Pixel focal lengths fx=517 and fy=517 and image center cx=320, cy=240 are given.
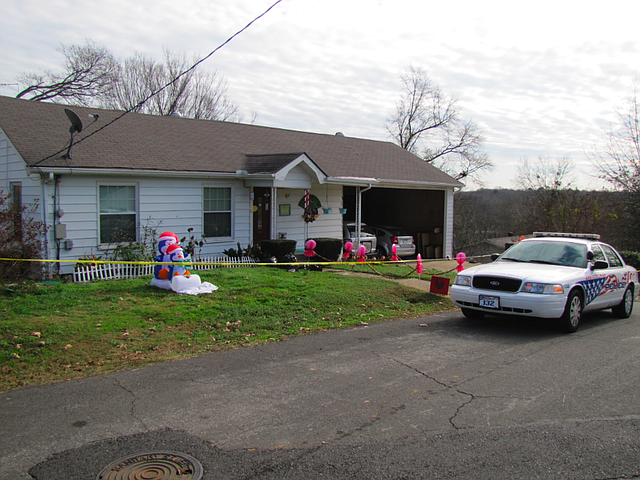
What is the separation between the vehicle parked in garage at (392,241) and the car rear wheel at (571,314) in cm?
1137

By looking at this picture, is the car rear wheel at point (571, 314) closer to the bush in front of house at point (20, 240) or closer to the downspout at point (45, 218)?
the bush in front of house at point (20, 240)

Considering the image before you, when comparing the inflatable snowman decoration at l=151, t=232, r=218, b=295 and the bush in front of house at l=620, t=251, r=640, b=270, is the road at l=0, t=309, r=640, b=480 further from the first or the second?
the bush in front of house at l=620, t=251, r=640, b=270

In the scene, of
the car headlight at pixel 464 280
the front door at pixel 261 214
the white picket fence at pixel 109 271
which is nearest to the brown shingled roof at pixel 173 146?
the front door at pixel 261 214

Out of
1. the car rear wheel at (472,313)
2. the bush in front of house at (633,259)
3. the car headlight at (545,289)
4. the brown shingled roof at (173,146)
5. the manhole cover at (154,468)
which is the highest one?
the brown shingled roof at (173,146)

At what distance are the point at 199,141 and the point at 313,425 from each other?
43.2 ft

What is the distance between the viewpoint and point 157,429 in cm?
451

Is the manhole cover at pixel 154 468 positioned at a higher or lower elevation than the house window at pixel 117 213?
lower

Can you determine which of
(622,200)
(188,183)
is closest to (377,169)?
(188,183)

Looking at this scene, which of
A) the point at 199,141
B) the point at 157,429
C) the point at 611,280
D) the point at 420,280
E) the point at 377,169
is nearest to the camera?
the point at 157,429

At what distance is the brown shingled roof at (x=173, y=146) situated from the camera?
12.5 metres

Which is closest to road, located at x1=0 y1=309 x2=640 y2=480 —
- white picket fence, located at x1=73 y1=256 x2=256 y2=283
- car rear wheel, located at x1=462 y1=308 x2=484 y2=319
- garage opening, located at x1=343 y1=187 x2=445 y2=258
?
car rear wheel, located at x1=462 y1=308 x2=484 y2=319

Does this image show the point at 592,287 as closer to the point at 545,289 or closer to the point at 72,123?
the point at 545,289

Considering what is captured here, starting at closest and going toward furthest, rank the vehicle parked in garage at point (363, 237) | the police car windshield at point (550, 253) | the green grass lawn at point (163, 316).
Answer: the green grass lawn at point (163, 316) < the police car windshield at point (550, 253) < the vehicle parked in garage at point (363, 237)

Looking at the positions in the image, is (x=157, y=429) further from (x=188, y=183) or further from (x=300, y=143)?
(x=300, y=143)
